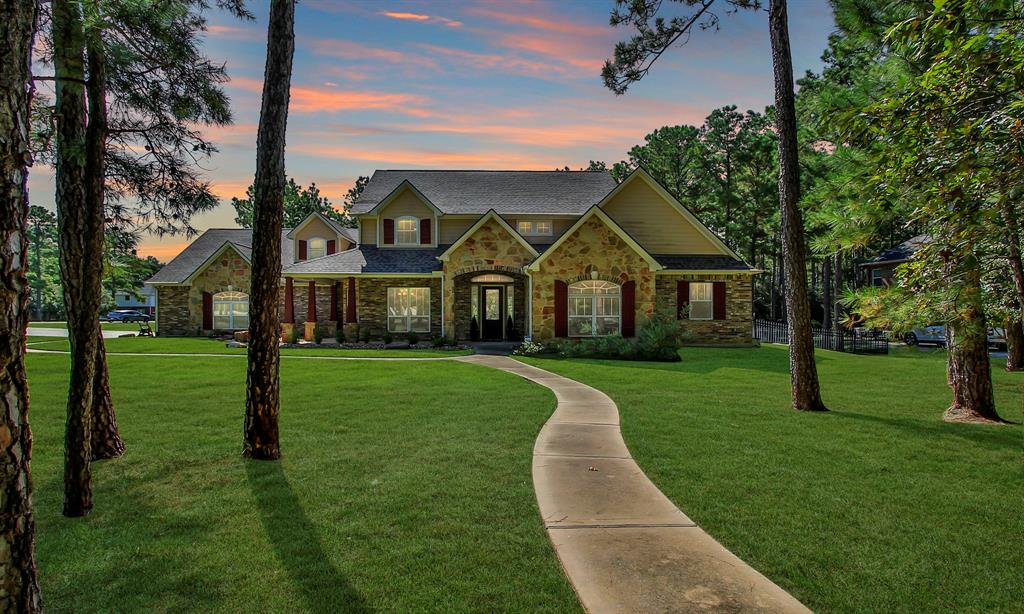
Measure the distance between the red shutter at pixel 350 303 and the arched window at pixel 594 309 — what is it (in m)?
9.18

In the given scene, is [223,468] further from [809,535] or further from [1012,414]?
[1012,414]

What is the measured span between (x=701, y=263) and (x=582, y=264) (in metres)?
6.19

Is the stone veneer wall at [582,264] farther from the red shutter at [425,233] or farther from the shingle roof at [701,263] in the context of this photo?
the red shutter at [425,233]

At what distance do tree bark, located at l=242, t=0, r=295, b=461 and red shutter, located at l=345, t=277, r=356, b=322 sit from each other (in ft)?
59.5

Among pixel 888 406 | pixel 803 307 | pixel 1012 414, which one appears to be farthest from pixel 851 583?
pixel 1012 414

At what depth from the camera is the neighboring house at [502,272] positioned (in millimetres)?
22297

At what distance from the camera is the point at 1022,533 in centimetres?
464

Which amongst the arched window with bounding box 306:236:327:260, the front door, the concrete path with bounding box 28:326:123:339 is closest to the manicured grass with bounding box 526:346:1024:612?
the front door

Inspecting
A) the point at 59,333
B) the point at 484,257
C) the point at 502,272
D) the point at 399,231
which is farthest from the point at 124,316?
the point at 502,272

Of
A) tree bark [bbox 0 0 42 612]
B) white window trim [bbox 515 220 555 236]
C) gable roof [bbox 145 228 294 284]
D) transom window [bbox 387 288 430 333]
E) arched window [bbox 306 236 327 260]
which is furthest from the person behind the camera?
arched window [bbox 306 236 327 260]

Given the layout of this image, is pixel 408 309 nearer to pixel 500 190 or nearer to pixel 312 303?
pixel 312 303

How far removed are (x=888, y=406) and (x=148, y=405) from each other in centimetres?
1337

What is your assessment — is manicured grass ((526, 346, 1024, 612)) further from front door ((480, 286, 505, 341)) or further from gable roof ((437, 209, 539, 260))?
front door ((480, 286, 505, 341))

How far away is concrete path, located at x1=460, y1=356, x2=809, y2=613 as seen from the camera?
3506mm
